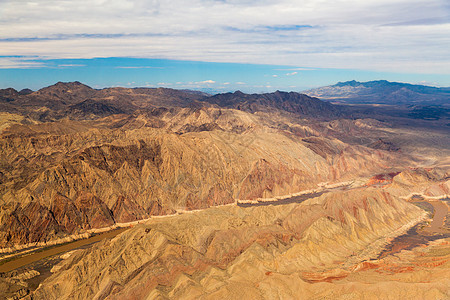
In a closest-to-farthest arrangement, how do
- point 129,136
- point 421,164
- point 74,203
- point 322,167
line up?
1. point 74,203
2. point 322,167
3. point 129,136
4. point 421,164

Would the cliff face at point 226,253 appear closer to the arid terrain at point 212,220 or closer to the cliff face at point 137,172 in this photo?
the arid terrain at point 212,220

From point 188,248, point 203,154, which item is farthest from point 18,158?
point 188,248

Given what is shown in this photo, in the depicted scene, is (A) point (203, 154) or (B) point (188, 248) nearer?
(B) point (188, 248)

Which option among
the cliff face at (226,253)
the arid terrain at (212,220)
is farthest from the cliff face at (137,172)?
the cliff face at (226,253)

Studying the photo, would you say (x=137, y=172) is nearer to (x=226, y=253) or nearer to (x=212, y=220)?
(x=212, y=220)

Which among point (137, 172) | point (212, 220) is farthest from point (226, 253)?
point (137, 172)

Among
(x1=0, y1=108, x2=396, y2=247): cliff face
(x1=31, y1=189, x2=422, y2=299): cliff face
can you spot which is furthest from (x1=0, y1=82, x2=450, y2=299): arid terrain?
(x1=0, y1=108, x2=396, y2=247): cliff face

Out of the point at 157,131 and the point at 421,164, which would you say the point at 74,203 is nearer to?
the point at 157,131
